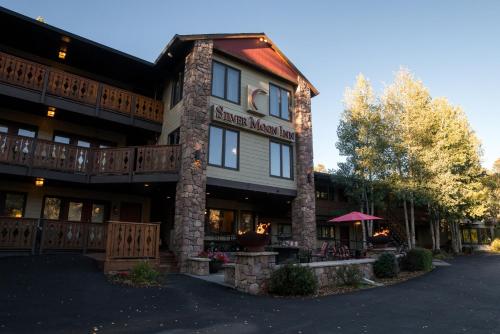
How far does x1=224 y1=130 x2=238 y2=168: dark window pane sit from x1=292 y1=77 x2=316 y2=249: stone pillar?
163 inches

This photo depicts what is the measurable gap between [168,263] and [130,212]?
18.4 ft

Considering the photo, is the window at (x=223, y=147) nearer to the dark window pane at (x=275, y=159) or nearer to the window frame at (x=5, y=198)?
the dark window pane at (x=275, y=159)

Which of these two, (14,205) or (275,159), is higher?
(275,159)

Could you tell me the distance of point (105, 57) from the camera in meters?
17.0

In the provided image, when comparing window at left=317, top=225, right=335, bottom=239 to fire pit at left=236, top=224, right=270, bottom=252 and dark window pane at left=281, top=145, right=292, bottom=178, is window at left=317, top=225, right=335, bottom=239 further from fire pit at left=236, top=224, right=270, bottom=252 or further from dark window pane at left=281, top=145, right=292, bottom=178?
fire pit at left=236, top=224, right=270, bottom=252

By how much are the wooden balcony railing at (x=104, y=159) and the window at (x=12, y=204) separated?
9.11 feet

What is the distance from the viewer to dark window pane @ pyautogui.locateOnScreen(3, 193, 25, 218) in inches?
604

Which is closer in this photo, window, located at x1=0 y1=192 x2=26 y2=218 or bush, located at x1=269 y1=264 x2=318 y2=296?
bush, located at x1=269 y1=264 x2=318 y2=296

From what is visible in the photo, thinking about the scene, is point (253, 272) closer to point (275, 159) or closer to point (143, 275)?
point (143, 275)

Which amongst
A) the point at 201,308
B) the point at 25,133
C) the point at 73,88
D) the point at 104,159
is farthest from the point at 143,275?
the point at 25,133

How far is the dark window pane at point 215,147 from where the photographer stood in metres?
16.3

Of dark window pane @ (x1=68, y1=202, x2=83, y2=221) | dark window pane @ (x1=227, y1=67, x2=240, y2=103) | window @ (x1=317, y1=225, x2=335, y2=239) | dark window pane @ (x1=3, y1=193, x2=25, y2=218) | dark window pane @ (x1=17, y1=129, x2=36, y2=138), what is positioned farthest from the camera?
window @ (x1=317, y1=225, x2=335, y2=239)

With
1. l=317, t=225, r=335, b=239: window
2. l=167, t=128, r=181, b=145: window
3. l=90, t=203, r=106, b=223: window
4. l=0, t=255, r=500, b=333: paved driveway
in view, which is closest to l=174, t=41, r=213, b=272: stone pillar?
l=167, t=128, r=181, b=145: window

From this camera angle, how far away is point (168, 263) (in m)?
14.0
